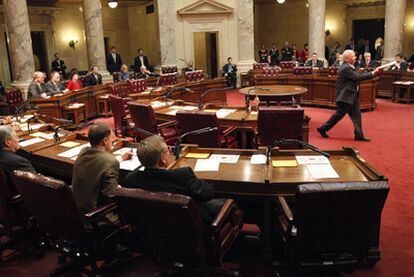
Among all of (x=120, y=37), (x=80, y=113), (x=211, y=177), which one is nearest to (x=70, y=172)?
(x=211, y=177)

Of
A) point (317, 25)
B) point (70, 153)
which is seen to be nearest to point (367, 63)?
point (317, 25)

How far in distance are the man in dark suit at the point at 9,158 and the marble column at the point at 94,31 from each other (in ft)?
31.2

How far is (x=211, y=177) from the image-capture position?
341 cm

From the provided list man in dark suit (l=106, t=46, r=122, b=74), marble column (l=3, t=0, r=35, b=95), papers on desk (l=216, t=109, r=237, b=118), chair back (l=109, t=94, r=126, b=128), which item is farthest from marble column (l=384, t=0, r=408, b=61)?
marble column (l=3, t=0, r=35, b=95)

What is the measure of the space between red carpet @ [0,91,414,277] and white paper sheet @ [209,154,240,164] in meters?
0.78

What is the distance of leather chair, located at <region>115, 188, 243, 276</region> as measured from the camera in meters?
A: 2.60

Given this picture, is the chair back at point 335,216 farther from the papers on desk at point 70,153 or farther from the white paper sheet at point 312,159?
the papers on desk at point 70,153

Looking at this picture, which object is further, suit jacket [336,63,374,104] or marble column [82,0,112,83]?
marble column [82,0,112,83]

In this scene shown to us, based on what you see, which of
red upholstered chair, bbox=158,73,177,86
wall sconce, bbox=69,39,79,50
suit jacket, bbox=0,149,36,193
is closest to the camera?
suit jacket, bbox=0,149,36,193

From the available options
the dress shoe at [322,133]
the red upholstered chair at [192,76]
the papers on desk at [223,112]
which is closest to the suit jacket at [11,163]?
the papers on desk at [223,112]

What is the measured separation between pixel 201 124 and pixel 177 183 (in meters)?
2.62

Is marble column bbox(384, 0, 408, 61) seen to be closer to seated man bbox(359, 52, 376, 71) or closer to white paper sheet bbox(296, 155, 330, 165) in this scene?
seated man bbox(359, 52, 376, 71)

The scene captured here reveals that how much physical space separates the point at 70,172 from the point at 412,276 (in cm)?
302

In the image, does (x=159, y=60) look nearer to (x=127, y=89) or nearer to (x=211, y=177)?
(x=127, y=89)
